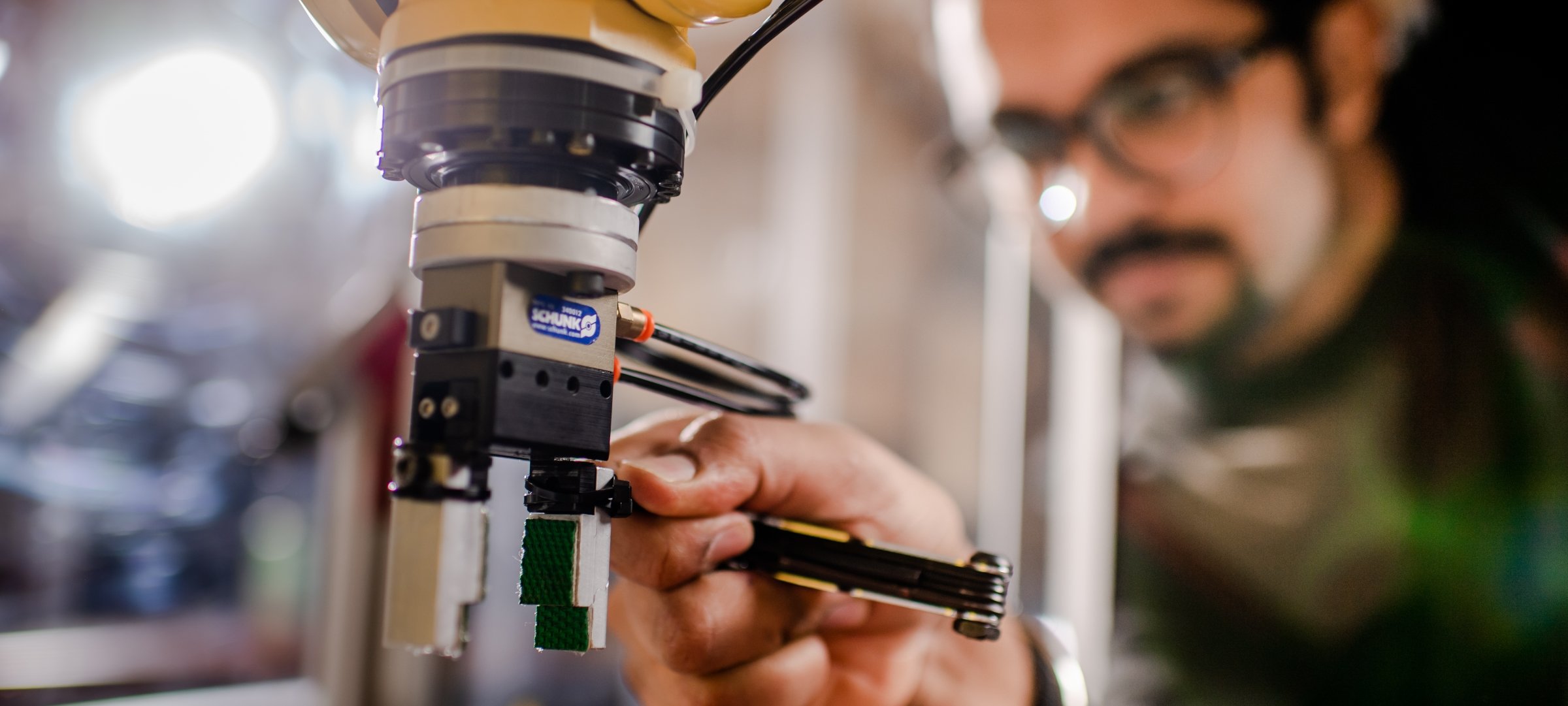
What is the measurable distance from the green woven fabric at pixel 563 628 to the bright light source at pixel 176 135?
85 cm

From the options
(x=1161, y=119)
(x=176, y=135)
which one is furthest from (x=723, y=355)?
(x=1161, y=119)

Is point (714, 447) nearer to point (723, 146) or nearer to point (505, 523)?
point (505, 523)

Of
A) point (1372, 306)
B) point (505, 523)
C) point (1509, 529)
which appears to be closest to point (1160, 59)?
point (1372, 306)

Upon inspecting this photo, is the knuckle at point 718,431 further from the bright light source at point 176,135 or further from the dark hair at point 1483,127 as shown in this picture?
the dark hair at point 1483,127

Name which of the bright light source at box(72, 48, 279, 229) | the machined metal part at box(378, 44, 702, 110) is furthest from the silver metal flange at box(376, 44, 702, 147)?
the bright light source at box(72, 48, 279, 229)

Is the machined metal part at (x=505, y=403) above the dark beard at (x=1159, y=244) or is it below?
below

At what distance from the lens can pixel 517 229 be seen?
34 centimetres

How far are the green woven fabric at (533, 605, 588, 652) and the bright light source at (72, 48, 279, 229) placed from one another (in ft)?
2.79

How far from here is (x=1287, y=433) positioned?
1326 millimetres

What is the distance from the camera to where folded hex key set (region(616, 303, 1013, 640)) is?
49 centimetres

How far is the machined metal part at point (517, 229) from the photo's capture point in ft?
1.11

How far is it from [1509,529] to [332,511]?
60.4 inches

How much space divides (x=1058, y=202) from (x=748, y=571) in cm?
104

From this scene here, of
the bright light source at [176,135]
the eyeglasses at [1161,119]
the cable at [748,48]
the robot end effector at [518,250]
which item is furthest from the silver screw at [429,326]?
the eyeglasses at [1161,119]
